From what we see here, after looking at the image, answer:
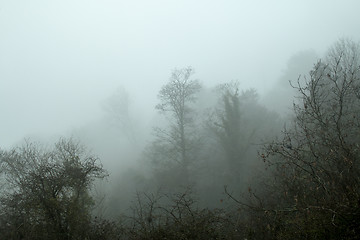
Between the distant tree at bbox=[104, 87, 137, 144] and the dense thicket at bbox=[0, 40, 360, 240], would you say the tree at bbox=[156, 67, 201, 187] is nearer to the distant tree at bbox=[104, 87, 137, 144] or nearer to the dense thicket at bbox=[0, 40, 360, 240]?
the dense thicket at bbox=[0, 40, 360, 240]

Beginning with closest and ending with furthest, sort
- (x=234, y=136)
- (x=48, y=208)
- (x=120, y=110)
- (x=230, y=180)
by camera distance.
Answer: (x=48, y=208), (x=230, y=180), (x=234, y=136), (x=120, y=110)

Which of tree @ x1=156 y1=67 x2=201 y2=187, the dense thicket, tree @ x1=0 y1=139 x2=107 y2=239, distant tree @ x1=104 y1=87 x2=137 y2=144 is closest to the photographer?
the dense thicket

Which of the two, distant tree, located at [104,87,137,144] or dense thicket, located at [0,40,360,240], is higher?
Result: distant tree, located at [104,87,137,144]

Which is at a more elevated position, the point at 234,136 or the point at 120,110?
the point at 120,110

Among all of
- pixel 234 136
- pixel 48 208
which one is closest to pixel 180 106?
pixel 234 136

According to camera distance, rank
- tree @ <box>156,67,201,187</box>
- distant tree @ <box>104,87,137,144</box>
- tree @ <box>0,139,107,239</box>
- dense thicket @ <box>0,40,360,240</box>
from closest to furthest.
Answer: dense thicket @ <box>0,40,360,240</box> < tree @ <box>0,139,107,239</box> < tree @ <box>156,67,201,187</box> < distant tree @ <box>104,87,137,144</box>

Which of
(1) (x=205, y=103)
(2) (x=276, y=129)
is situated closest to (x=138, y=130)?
(1) (x=205, y=103)

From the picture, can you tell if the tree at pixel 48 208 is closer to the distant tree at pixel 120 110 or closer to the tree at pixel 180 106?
the tree at pixel 180 106

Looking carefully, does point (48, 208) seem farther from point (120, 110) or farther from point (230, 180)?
point (120, 110)

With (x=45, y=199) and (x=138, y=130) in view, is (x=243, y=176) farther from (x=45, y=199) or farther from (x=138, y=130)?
(x=138, y=130)

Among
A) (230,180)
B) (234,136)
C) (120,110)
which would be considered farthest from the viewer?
(120,110)

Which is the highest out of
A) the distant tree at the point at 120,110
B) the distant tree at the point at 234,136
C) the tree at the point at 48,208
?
the distant tree at the point at 120,110

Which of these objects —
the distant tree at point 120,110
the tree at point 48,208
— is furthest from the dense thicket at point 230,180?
the distant tree at point 120,110

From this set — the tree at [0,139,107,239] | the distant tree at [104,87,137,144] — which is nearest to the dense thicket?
the tree at [0,139,107,239]
